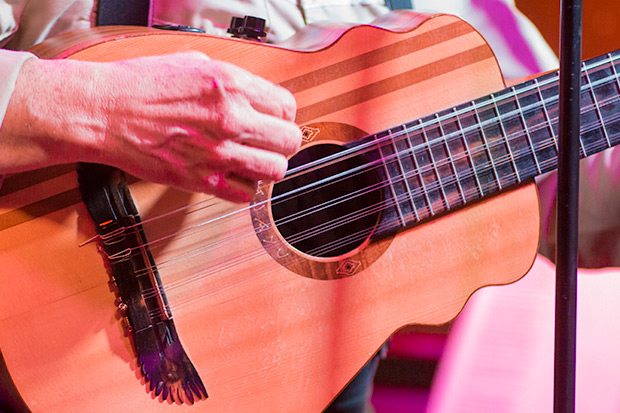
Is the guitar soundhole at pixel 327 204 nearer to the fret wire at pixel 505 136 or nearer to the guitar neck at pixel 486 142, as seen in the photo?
the guitar neck at pixel 486 142

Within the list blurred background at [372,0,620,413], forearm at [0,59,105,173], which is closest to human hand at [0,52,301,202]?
forearm at [0,59,105,173]

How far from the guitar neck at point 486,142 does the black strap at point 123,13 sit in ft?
1.26

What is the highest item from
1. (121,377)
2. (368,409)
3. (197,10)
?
(197,10)

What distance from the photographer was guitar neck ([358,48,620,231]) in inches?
27.8

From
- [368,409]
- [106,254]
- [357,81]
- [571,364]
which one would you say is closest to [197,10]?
[357,81]

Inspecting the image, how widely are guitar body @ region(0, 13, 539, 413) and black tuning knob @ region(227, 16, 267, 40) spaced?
0.14 ft

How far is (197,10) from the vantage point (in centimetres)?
81

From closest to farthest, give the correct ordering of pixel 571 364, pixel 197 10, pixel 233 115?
pixel 571 364 < pixel 233 115 < pixel 197 10

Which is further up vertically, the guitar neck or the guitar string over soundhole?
the guitar neck

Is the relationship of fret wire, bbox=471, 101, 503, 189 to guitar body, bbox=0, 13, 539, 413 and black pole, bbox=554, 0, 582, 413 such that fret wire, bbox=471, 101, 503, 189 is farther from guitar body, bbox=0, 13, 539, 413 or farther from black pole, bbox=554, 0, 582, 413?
black pole, bbox=554, 0, 582, 413

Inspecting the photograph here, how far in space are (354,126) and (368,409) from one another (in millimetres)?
648

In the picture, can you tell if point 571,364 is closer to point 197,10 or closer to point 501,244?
point 501,244

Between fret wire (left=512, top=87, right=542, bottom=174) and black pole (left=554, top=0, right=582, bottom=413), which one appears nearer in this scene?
black pole (left=554, top=0, right=582, bottom=413)

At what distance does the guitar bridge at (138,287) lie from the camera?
0.59m
